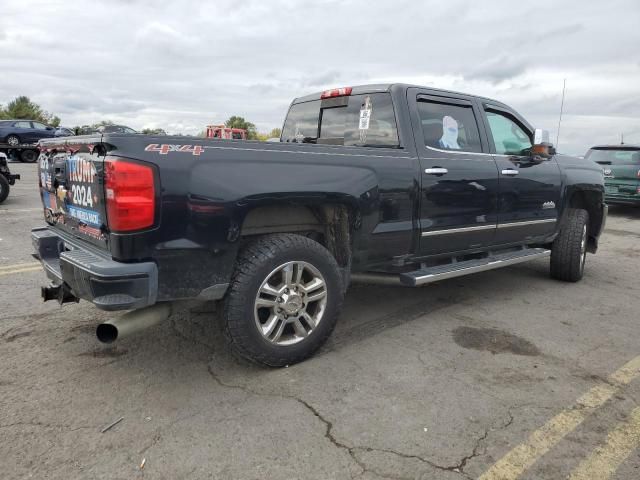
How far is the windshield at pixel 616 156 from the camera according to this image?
1149 cm

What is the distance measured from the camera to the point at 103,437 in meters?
2.52

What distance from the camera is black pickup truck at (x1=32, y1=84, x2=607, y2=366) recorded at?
8.74 ft

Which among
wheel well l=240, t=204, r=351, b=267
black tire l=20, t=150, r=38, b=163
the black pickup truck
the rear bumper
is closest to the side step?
the black pickup truck

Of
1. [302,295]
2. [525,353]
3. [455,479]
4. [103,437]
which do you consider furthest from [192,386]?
[525,353]

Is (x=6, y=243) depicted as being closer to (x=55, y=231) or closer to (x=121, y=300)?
(x=55, y=231)

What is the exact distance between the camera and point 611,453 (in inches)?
96.8

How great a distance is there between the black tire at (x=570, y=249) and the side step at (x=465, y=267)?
37 cm

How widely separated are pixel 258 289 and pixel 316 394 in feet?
2.30

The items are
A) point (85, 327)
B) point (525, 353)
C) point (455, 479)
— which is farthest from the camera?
point (85, 327)

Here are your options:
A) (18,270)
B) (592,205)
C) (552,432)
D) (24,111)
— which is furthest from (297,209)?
(24,111)

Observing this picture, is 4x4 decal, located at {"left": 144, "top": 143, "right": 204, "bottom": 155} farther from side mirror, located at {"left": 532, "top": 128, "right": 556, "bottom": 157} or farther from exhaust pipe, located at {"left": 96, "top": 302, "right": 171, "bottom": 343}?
side mirror, located at {"left": 532, "top": 128, "right": 556, "bottom": 157}

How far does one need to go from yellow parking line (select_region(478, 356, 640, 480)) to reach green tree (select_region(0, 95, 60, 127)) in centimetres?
5504

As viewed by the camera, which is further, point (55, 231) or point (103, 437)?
point (55, 231)

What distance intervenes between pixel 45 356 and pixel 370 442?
227 cm
